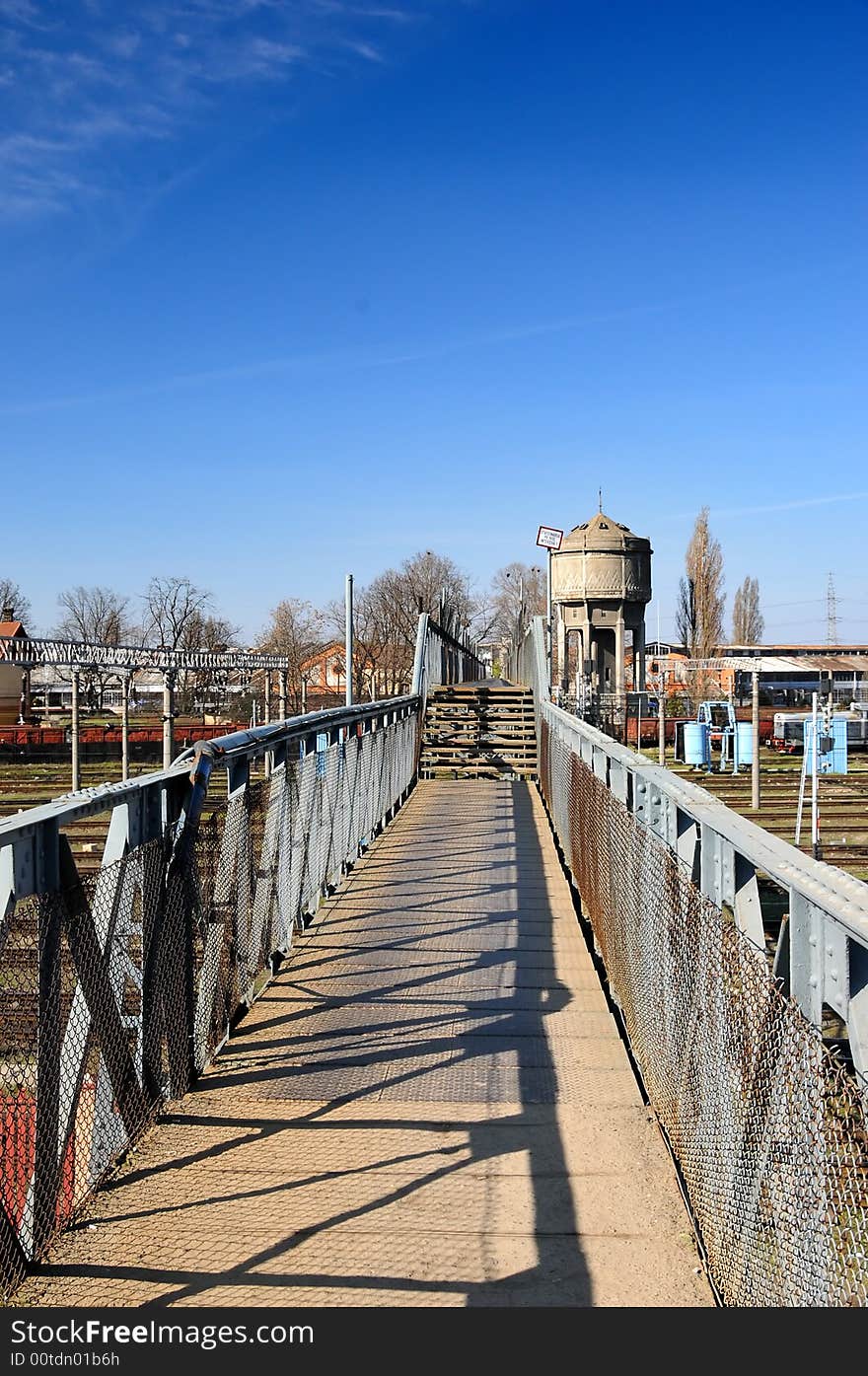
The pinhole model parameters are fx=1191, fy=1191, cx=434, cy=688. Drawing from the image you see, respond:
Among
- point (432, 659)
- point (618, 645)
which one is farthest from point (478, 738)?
point (618, 645)

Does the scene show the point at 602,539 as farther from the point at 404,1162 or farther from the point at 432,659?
the point at 404,1162

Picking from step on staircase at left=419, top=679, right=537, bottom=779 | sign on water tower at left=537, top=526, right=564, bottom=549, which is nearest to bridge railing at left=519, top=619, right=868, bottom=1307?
step on staircase at left=419, top=679, right=537, bottom=779

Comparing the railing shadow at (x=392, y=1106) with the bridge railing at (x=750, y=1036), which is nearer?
the bridge railing at (x=750, y=1036)

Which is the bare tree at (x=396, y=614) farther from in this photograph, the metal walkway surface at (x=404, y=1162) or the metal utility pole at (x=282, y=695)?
the metal walkway surface at (x=404, y=1162)

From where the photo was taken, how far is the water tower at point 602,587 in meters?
51.9

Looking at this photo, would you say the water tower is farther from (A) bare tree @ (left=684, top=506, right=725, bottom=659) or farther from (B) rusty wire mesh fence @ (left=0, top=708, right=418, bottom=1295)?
(B) rusty wire mesh fence @ (left=0, top=708, right=418, bottom=1295)

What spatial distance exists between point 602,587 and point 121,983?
49.0m

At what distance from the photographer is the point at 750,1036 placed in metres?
3.00

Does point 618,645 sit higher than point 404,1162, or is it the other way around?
point 618,645

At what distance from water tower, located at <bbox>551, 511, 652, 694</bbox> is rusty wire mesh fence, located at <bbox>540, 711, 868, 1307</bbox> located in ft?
152

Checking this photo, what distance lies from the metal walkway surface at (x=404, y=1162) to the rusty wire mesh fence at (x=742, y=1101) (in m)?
0.23

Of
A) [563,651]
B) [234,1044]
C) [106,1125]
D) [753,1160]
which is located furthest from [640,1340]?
[563,651]

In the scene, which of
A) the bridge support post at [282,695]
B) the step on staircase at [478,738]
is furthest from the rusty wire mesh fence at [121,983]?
the bridge support post at [282,695]

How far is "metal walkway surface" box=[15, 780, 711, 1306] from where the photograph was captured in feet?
10.9
